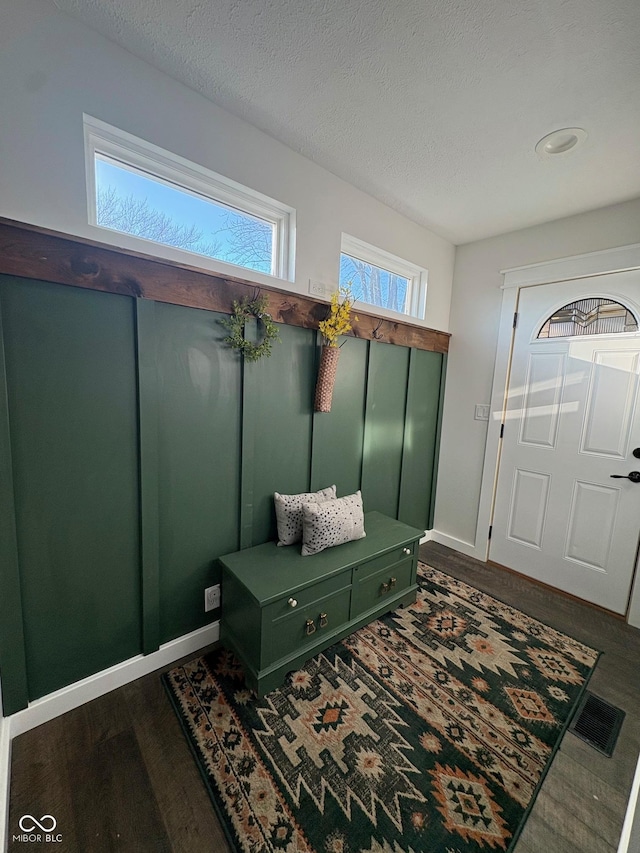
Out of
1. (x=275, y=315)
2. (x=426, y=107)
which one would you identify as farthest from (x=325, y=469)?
(x=426, y=107)

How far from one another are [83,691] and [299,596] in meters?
1.00

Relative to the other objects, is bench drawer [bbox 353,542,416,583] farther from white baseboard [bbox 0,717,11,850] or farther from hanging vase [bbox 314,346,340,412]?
white baseboard [bbox 0,717,11,850]

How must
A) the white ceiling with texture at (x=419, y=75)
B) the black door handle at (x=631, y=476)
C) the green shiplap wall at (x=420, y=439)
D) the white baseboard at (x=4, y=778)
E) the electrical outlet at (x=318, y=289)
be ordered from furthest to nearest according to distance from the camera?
the green shiplap wall at (x=420, y=439) < the black door handle at (x=631, y=476) < the electrical outlet at (x=318, y=289) < the white ceiling with texture at (x=419, y=75) < the white baseboard at (x=4, y=778)

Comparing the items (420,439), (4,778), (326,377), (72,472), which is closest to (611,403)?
(420,439)

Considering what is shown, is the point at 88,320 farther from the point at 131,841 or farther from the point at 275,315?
the point at 131,841

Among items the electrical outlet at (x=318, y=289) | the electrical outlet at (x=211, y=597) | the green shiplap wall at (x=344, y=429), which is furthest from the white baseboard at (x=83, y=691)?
the electrical outlet at (x=318, y=289)

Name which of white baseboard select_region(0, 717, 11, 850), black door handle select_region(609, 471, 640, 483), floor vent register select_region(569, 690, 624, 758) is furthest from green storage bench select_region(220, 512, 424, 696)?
black door handle select_region(609, 471, 640, 483)

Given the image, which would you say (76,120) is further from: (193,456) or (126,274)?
(193,456)

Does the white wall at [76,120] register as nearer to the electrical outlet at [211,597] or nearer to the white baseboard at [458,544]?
the electrical outlet at [211,597]

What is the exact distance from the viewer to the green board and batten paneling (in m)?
1.27

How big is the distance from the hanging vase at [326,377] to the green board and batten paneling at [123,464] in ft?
0.28

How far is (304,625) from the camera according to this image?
5.42 feet

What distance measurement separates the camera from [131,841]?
103cm

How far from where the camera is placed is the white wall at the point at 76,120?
116 cm
